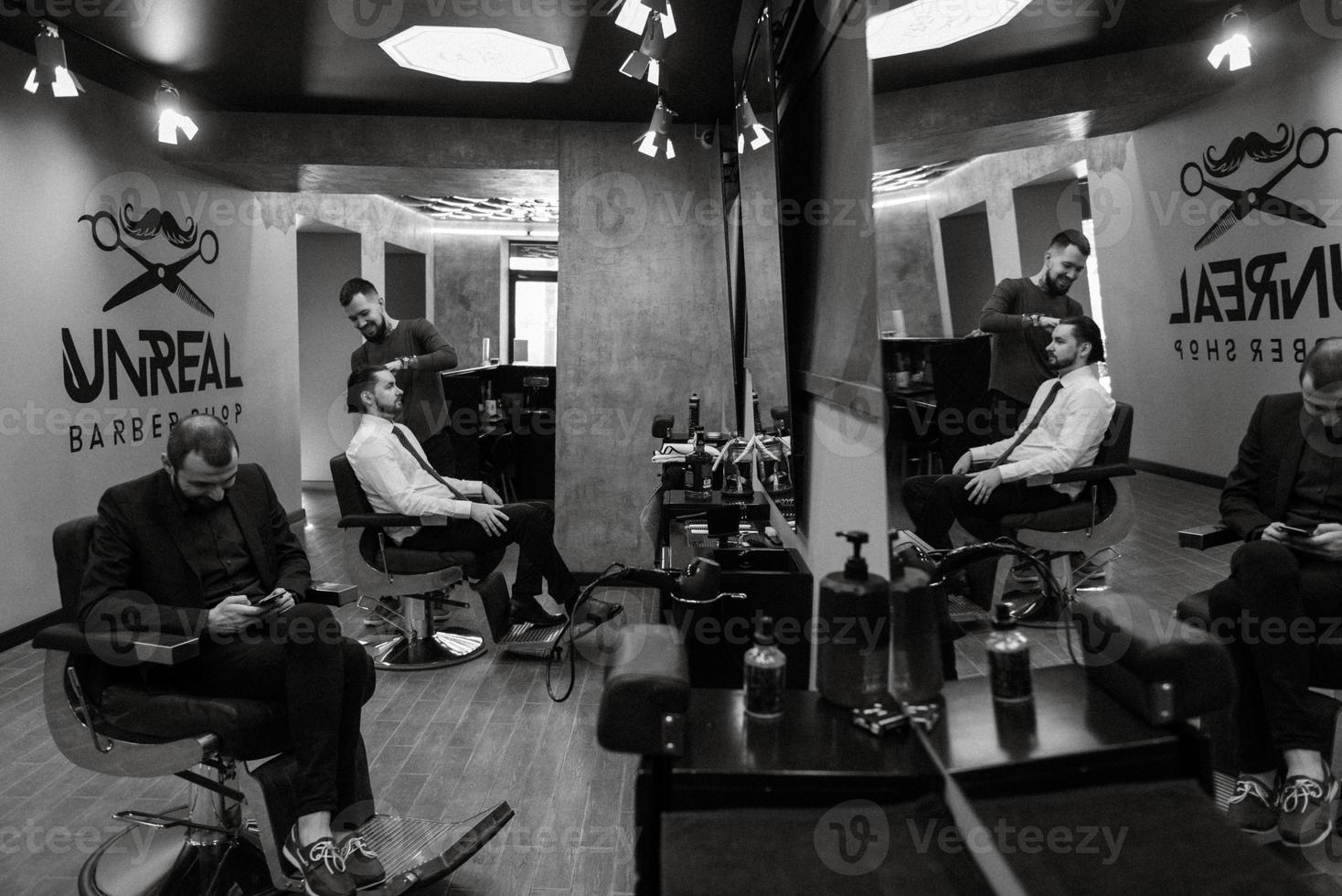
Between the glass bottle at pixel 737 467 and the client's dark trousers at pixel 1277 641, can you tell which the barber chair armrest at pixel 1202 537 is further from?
the glass bottle at pixel 737 467

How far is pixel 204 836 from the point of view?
2.57m

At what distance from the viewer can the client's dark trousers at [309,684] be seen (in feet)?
7.75

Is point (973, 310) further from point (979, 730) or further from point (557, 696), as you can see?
point (557, 696)

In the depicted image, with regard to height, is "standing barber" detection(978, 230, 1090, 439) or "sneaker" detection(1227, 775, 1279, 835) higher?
"standing barber" detection(978, 230, 1090, 439)

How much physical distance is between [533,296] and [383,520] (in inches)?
403

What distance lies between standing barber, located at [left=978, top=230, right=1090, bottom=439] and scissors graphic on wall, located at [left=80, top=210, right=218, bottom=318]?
5.53 meters

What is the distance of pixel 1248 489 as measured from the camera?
1429mm

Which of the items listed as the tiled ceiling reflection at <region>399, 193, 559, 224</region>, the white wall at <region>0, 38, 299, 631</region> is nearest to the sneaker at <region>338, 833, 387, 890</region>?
the white wall at <region>0, 38, 299, 631</region>

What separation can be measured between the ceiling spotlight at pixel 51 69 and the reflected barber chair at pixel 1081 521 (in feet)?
14.1

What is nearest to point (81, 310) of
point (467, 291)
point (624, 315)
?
point (624, 315)

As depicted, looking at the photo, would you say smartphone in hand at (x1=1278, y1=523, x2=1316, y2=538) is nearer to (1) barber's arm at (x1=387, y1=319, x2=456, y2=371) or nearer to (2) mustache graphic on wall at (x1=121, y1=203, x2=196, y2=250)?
(1) barber's arm at (x1=387, y1=319, x2=456, y2=371)

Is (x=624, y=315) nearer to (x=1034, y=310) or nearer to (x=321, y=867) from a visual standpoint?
(x=321, y=867)

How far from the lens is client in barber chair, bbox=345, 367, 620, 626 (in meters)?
4.22

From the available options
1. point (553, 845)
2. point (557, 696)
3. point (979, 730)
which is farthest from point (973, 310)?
point (557, 696)
